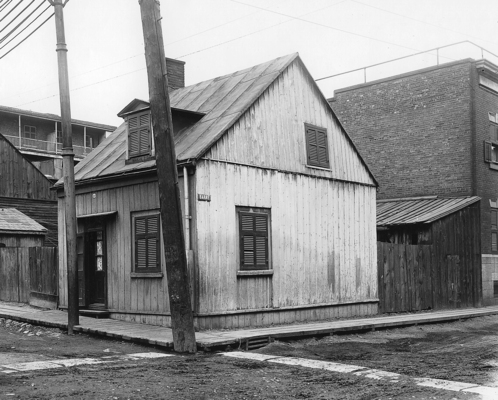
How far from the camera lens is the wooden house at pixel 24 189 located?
110 feet

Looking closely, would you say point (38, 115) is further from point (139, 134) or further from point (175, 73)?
point (139, 134)

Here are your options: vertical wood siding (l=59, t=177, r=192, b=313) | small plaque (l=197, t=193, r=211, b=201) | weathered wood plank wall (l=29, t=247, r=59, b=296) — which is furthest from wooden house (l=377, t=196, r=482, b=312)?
weathered wood plank wall (l=29, t=247, r=59, b=296)

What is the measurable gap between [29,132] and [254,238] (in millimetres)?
46533

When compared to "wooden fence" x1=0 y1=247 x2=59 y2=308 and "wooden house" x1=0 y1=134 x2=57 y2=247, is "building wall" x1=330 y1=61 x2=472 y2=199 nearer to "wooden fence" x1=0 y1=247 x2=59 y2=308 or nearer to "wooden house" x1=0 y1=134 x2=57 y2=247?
"wooden fence" x1=0 y1=247 x2=59 y2=308

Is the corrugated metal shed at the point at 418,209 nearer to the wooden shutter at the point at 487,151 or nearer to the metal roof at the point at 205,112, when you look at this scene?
the wooden shutter at the point at 487,151

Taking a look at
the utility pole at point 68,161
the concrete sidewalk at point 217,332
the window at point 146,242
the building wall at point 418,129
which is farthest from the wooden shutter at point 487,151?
the utility pole at point 68,161

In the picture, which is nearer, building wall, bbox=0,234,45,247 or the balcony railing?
building wall, bbox=0,234,45,247

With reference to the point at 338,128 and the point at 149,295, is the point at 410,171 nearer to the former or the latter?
the point at 338,128

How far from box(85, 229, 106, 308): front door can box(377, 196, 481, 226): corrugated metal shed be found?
Result: 9.95m

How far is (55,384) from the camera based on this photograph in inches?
354

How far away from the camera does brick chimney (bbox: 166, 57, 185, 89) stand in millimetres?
22516

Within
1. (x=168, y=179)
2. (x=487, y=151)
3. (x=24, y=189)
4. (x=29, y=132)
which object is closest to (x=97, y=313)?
(x=168, y=179)

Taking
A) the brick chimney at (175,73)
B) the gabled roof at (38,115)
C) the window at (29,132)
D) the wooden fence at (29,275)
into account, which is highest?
the gabled roof at (38,115)

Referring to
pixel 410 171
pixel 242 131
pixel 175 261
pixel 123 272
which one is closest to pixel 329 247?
pixel 242 131
